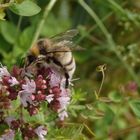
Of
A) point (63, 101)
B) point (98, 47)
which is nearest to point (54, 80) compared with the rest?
point (63, 101)

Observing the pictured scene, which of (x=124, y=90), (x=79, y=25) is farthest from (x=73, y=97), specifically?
(x=79, y=25)

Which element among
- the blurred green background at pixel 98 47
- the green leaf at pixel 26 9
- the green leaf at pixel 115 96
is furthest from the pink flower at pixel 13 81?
the green leaf at pixel 115 96

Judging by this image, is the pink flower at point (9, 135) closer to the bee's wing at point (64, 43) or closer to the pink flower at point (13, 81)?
the pink flower at point (13, 81)

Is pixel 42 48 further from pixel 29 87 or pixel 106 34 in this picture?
pixel 106 34

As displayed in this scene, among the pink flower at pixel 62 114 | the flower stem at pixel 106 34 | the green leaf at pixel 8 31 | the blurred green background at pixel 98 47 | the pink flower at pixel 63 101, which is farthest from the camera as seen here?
the green leaf at pixel 8 31

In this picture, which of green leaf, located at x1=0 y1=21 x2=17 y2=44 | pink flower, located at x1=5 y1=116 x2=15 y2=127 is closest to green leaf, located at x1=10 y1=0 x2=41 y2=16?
pink flower, located at x1=5 y1=116 x2=15 y2=127

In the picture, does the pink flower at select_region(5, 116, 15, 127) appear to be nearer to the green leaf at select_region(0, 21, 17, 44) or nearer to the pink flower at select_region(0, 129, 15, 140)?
the pink flower at select_region(0, 129, 15, 140)
